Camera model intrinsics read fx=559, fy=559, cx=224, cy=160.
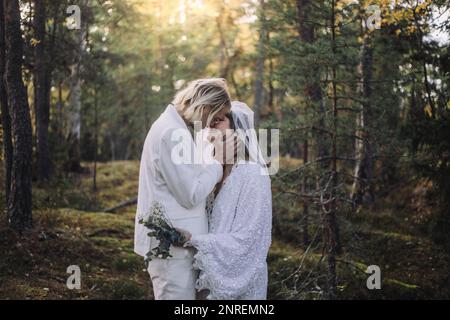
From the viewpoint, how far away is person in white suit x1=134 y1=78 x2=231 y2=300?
12.3 feet

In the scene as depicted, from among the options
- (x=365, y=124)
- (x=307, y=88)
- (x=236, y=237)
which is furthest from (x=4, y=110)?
(x=236, y=237)

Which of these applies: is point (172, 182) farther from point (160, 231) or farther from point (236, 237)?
point (236, 237)

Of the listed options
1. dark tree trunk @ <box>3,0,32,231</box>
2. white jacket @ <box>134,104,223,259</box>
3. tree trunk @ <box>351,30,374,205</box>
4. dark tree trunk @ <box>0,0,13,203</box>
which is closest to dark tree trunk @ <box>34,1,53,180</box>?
dark tree trunk @ <box>0,0,13,203</box>

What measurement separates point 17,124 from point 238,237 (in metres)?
5.07

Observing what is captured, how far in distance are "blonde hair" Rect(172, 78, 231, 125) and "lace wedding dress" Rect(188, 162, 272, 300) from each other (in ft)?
1.57

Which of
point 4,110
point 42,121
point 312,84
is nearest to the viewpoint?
point 312,84

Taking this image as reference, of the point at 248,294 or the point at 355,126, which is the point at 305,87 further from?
the point at 248,294

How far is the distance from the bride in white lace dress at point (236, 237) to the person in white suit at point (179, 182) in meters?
0.11

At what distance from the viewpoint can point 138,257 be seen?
9.10 meters

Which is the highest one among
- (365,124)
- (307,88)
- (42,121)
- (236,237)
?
(307,88)

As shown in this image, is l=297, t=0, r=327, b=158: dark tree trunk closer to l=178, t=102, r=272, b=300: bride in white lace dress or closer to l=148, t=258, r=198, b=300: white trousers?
l=178, t=102, r=272, b=300: bride in white lace dress

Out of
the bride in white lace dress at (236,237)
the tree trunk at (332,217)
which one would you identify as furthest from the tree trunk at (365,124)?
the bride in white lace dress at (236,237)
